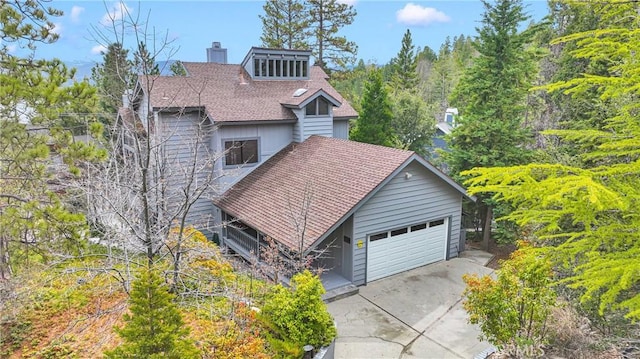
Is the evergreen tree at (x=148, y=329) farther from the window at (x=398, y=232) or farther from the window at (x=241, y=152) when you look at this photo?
the window at (x=241, y=152)

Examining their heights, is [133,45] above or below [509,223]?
above

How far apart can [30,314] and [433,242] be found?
11826 mm

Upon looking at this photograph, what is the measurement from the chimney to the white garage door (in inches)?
580

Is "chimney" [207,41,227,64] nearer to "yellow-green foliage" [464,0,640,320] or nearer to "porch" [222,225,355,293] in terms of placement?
"porch" [222,225,355,293]

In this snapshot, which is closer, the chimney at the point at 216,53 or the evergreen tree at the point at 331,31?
the chimney at the point at 216,53

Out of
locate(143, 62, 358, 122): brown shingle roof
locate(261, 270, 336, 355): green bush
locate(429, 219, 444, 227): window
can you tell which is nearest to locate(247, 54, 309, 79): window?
locate(143, 62, 358, 122): brown shingle roof

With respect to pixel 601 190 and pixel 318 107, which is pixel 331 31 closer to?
pixel 318 107

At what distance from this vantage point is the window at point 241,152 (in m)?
16.4

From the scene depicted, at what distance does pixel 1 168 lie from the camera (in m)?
8.49

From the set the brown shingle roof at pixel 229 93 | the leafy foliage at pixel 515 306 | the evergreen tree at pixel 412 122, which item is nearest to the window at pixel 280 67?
the brown shingle roof at pixel 229 93

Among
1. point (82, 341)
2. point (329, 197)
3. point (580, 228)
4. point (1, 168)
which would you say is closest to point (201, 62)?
point (329, 197)

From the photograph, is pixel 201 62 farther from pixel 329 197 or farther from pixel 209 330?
pixel 209 330

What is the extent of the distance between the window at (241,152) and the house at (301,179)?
42 millimetres

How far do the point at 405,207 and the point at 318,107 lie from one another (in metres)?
6.88
